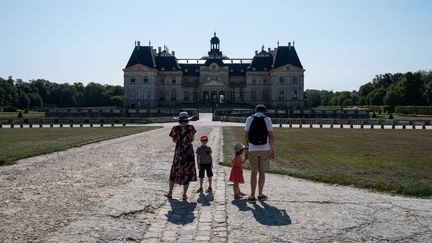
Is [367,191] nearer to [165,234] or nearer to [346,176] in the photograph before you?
[346,176]

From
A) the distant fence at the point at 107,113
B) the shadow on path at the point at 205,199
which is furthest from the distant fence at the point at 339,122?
the shadow on path at the point at 205,199

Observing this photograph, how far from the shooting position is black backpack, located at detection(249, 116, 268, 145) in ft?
27.8

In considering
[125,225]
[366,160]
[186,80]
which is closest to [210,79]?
[186,80]

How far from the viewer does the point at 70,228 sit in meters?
6.39

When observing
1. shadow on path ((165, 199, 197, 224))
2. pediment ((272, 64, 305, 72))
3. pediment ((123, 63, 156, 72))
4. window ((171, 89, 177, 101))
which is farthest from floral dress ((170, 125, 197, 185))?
window ((171, 89, 177, 101))

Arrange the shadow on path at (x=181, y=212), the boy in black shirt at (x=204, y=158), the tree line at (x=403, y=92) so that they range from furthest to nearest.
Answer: the tree line at (x=403, y=92) → the boy in black shirt at (x=204, y=158) → the shadow on path at (x=181, y=212)

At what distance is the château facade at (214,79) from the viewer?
9525 centimetres

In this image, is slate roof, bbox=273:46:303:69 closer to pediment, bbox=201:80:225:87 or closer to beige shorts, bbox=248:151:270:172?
pediment, bbox=201:80:225:87

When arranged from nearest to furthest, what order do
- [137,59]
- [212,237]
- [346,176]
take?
[212,237] → [346,176] → [137,59]

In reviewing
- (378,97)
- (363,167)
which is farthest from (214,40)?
(363,167)

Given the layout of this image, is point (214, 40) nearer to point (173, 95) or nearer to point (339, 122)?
point (173, 95)

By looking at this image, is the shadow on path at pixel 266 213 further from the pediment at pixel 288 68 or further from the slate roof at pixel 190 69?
the slate roof at pixel 190 69

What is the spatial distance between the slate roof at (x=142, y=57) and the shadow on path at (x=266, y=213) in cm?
8930

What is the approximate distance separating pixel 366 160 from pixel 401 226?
27.1 feet
